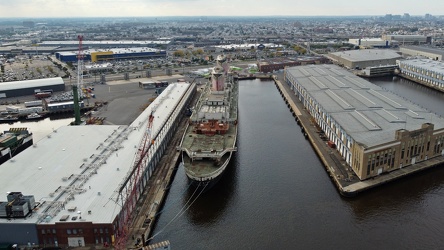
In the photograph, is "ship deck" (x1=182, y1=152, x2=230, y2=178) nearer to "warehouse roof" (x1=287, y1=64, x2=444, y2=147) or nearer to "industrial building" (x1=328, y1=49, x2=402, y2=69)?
"warehouse roof" (x1=287, y1=64, x2=444, y2=147)

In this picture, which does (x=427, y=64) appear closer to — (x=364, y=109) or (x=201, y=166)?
(x=364, y=109)

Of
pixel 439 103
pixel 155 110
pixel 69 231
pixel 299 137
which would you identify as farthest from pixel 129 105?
pixel 439 103

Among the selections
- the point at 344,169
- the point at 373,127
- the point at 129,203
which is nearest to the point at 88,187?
the point at 129,203

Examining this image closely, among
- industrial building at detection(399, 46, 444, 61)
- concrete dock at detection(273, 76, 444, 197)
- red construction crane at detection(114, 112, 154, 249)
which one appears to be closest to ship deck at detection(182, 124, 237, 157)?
red construction crane at detection(114, 112, 154, 249)

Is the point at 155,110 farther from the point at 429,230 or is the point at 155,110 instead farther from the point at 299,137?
the point at 429,230

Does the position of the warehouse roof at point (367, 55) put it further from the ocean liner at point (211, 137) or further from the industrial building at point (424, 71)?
the ocean liner at point (211, 137)
